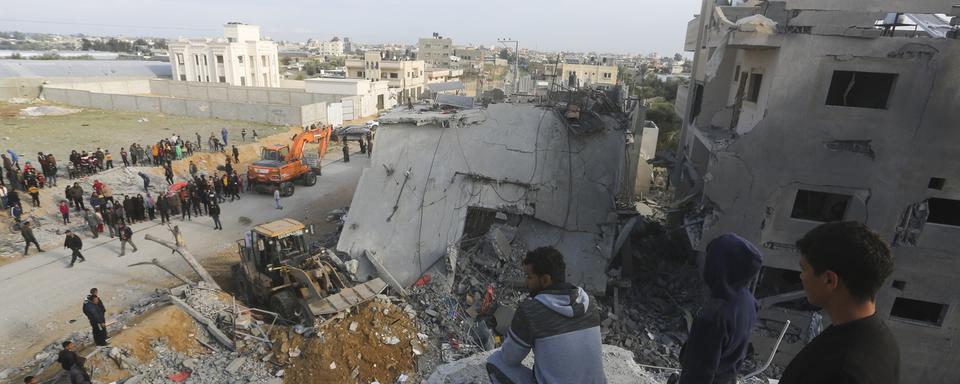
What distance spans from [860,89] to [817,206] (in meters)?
2.70

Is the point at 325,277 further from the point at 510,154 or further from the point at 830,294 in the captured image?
the point at 830,294

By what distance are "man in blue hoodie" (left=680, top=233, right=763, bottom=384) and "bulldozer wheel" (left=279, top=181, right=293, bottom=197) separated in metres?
20.2

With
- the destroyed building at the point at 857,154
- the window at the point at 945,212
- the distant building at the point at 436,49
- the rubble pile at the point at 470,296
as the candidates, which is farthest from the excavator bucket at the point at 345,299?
the distant building at the point at 436,49

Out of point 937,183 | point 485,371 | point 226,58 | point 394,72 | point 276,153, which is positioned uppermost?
point 226,58

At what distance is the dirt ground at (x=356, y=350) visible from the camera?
8883mm

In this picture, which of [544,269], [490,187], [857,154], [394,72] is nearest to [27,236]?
[490,187]

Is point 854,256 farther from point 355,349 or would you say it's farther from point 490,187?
point 490,187

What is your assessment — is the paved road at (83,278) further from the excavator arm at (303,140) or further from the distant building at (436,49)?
the distant building at (436,49)

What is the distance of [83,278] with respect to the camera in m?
12.8

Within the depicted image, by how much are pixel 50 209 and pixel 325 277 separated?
A: 13790 millimetres

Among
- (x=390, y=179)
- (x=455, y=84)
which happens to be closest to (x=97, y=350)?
(x=390, y=179)

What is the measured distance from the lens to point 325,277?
35.1ft

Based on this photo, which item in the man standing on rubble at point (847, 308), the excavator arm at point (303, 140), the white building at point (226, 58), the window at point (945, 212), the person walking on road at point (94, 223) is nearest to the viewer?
the man standing on rubble at point (847, 308)

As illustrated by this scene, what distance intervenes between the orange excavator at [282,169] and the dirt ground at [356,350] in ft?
39.2
